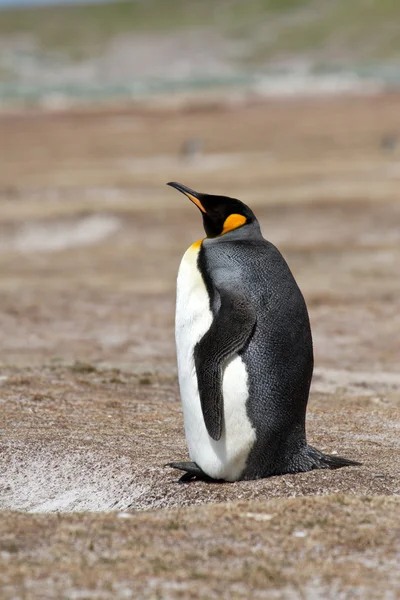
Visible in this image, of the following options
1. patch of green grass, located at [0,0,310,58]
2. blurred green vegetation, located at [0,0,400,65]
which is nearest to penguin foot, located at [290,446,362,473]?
blurred green vegetation, located at [0,0,400,65]

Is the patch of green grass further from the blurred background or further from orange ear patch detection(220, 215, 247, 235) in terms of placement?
orange ear patch detection(220, 215, 247, 235)

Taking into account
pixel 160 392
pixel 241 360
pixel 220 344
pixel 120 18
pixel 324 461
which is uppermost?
pixel 120 18

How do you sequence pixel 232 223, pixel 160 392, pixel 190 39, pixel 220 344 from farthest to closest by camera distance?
1. pixel 190 39
2. pixel 160 392
3. pixel 232 223
4. pixel 220 344

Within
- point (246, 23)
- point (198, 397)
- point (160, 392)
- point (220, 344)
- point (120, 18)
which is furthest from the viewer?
point (120, 18)

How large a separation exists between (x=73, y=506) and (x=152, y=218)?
14787 millimetres

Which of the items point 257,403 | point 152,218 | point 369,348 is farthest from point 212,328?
point 152,218

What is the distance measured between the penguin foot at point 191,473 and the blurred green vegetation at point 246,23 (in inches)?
5416

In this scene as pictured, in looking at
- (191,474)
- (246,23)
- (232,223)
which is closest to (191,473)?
(191,474)

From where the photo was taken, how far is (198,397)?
18.7 ft

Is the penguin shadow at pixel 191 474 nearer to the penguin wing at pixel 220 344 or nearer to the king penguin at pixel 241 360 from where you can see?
the king penguin at pixel 241 360

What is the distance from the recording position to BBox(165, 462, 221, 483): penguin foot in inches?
230

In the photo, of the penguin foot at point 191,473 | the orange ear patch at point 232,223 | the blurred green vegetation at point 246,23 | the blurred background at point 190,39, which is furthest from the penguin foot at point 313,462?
the blurred green vegetation at point 246,23

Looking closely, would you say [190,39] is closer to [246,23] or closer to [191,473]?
[246,23]

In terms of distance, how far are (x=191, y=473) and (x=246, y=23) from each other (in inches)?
6626
